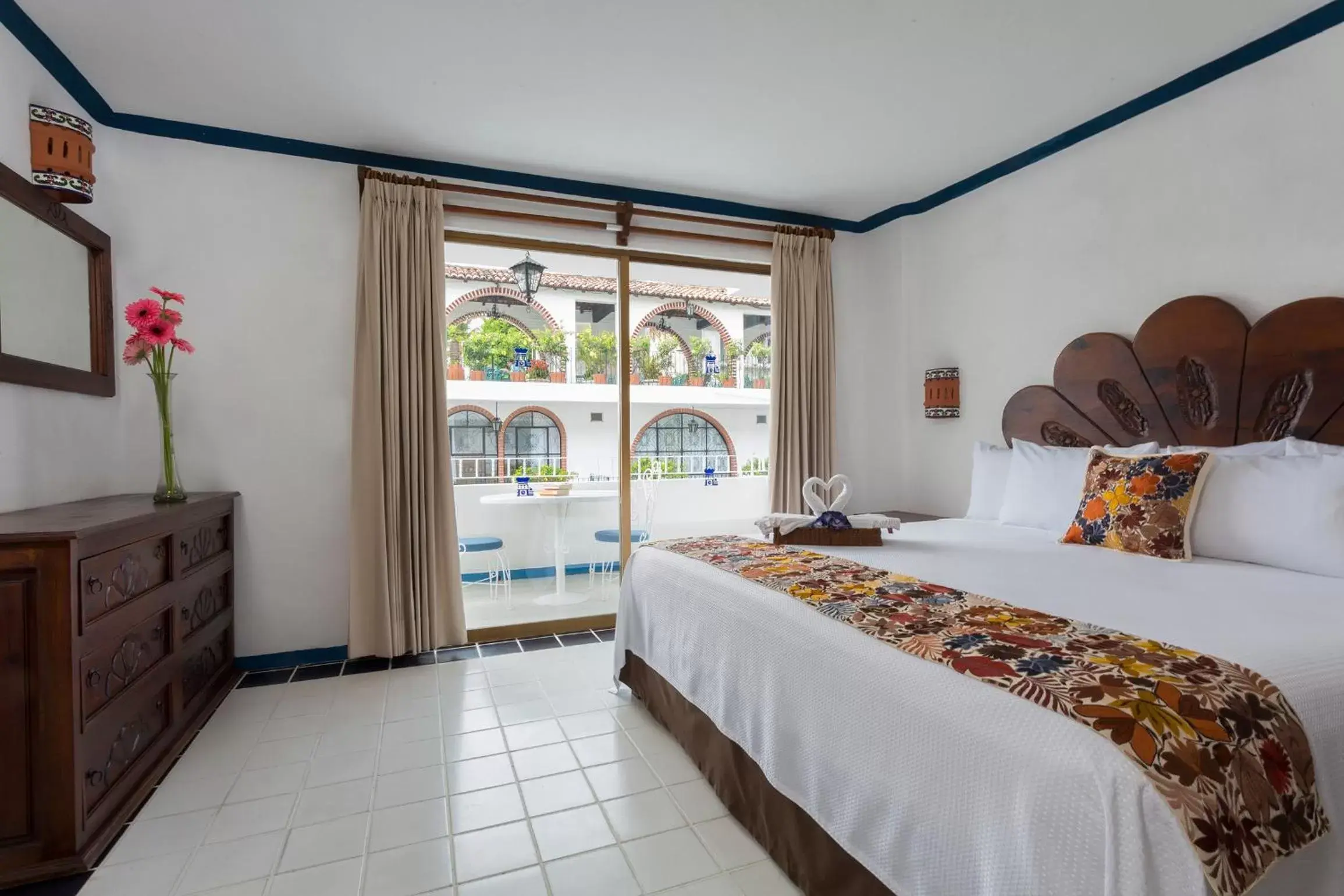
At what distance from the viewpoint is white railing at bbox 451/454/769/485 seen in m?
4.32

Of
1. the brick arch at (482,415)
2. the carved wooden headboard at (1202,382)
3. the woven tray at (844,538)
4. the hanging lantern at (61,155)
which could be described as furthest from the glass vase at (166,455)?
the carved wooden headboard at (1202,382)

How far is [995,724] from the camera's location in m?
1.16

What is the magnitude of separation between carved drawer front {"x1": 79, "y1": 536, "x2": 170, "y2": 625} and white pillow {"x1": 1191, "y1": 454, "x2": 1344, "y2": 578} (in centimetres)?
346

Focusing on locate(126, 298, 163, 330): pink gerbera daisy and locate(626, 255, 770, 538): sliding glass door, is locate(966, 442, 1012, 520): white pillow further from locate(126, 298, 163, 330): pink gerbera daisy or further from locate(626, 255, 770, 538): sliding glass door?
locate(126, 298, 163, 330): pink gerbera daisy

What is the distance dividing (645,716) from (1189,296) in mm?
2826

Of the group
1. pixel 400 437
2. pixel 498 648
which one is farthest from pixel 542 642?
pixel 400 437

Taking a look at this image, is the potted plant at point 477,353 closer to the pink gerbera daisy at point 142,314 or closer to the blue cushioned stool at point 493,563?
the blue cushioned stool at point 493,563

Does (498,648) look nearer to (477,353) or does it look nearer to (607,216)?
(477,353)

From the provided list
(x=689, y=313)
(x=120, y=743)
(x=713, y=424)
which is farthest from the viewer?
(x=713, y=424)

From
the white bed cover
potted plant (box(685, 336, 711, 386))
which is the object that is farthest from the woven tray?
potted plant (box(685, 336, 711, 386))

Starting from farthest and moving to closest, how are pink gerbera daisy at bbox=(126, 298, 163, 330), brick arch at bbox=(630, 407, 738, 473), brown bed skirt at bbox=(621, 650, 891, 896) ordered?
brick arch at bbox=(630, 407, 738, 473)
pink gerbera daisy at bbox=(126, 298, 163, 330)
brown bed skirt at bbox=(621, 650, 891, 896)

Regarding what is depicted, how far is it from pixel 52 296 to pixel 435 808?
7.73 feet

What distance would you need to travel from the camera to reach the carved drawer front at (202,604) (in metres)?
2.61

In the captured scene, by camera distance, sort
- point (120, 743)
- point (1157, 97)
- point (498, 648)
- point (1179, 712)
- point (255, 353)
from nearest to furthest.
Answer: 1. point (1179, 712)
2. point (120, 743)
3. point (1157, 97)
4. point (255, 353)
5. point (498, 648)
